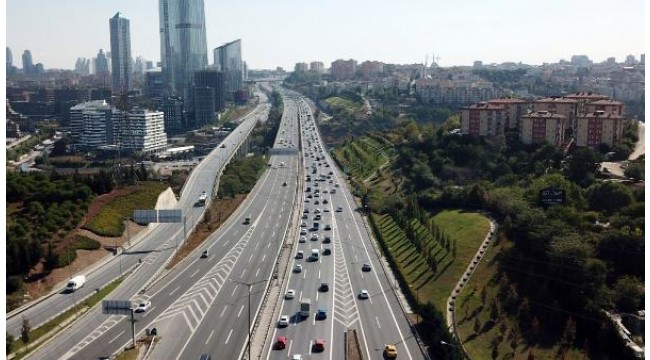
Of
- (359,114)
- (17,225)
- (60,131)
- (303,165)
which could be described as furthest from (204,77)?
(17,225)

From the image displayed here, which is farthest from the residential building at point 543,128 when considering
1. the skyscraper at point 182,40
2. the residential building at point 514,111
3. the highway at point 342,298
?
the skyscraper at point 182,40

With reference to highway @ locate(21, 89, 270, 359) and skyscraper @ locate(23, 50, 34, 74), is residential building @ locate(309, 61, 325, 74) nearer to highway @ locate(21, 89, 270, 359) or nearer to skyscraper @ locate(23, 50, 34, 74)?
skyscraper @ locate(23, 50, 34, 74)

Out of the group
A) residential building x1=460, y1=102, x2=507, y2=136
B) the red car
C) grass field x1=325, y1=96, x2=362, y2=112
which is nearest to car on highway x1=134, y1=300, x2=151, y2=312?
the red car

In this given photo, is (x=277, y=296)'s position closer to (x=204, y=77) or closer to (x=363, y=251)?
(x=363, y=251)

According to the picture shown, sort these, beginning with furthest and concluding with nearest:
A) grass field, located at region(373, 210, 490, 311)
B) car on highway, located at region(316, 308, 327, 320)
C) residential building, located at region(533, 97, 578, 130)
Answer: residential building, located at region(533, 97, 578, 130) → grass field, located at region(373, 210, 490, 311) → car on highway, located at region(316, 308, 327, 320)

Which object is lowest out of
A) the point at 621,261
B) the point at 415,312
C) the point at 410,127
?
the point at 415,312

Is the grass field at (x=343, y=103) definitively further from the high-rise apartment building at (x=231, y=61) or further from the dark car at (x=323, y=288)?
the dark car at (x=323, y=288)
